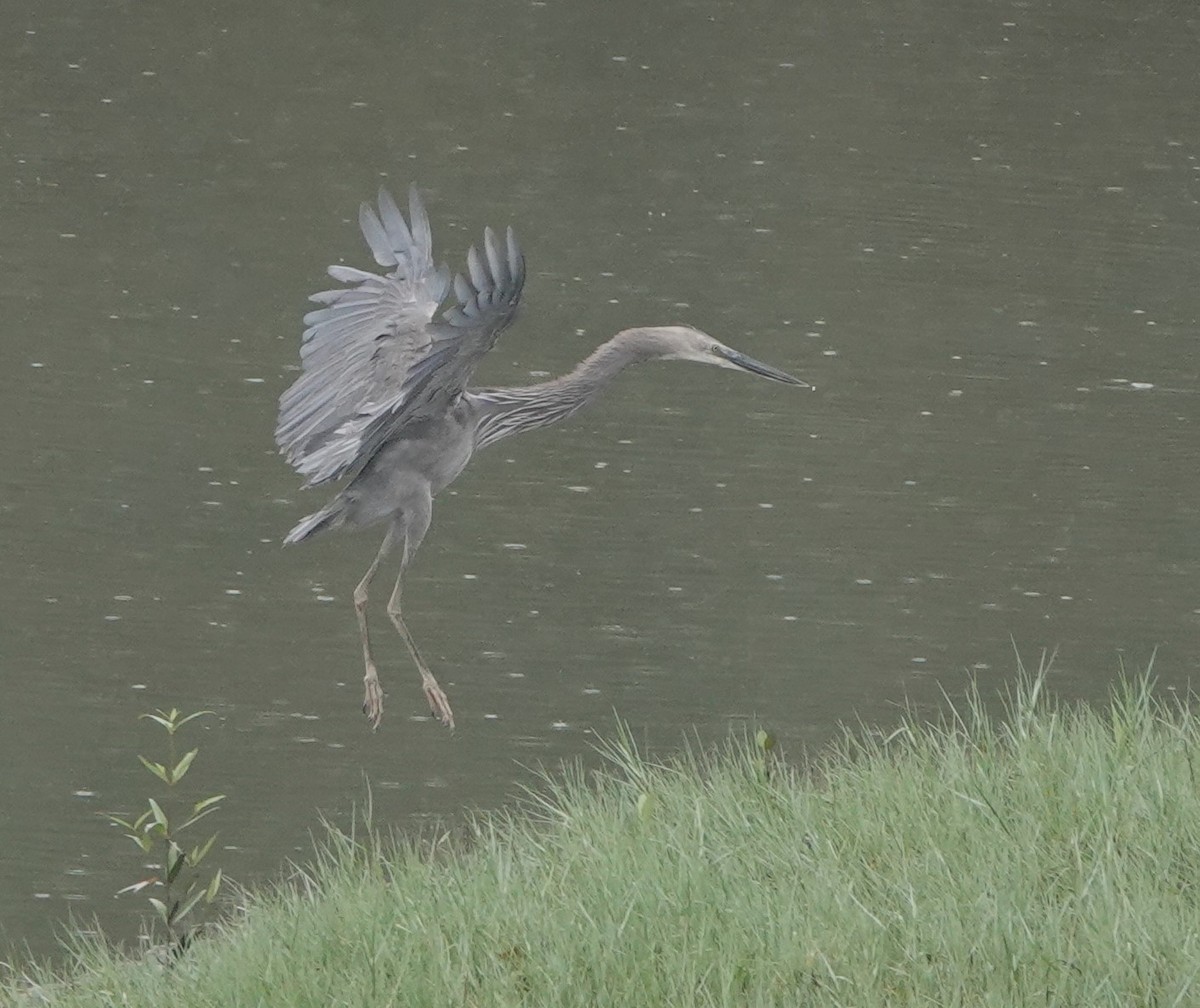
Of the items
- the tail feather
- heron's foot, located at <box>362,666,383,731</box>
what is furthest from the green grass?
the tail feather

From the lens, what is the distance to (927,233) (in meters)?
15.4

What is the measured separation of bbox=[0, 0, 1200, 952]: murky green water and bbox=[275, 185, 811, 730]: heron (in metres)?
1.96

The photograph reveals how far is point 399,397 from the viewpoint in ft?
16.9

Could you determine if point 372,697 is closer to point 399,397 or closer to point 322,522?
point 322,522

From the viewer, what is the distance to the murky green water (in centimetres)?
860

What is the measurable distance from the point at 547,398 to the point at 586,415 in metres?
6.24

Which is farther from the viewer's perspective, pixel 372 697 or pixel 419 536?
pixel 419 536

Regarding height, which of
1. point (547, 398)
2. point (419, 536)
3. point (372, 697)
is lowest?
point (372, 697)

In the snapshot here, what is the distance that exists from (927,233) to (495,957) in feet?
37.4

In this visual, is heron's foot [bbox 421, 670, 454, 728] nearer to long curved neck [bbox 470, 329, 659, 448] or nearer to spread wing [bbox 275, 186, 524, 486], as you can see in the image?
spread wing [bbox 275, 186, 524, 486]

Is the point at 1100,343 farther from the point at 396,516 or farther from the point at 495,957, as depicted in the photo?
the point at 495,957

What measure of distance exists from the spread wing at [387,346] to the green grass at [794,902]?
35.9 inches

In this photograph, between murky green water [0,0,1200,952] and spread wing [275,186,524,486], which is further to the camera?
murky green water [0,0,1200,952]

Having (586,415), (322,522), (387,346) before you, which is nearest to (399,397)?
(387,346)
